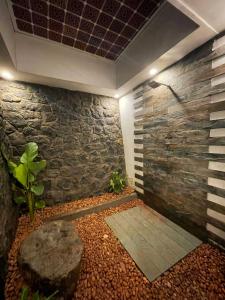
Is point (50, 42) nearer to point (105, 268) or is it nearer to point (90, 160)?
point (90, 160)

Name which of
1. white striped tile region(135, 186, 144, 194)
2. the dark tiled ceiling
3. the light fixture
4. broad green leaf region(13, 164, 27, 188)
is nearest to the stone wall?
white striped tile region(135, 186, 144, 194)

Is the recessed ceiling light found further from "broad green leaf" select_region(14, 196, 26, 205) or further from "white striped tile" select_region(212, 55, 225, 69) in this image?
"broad green leaf" select_region(14, 196, 26, 205)

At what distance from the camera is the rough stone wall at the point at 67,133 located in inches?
98.7

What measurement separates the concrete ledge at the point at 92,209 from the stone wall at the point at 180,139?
47 centimetres

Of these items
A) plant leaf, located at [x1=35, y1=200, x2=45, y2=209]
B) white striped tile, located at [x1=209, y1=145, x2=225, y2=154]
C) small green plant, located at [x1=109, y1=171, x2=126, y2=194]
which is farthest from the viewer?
small green plant, located at [x1=109, y1=171, x2=126, y2=194]

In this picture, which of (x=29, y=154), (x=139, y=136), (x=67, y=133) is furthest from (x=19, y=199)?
(x=139, y=136)

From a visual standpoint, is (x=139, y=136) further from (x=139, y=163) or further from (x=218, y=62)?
(x=218, y=62)

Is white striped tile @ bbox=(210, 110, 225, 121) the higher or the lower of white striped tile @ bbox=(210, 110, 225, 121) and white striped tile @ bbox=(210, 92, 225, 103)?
the lower

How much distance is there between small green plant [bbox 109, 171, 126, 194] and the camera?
3346mm

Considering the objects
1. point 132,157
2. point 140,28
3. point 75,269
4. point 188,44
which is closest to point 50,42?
point 140,28

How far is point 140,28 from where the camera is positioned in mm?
2141

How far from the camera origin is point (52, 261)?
4.52 ft

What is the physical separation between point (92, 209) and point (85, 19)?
3.11m

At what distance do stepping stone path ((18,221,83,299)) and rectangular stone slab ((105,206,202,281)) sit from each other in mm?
767
